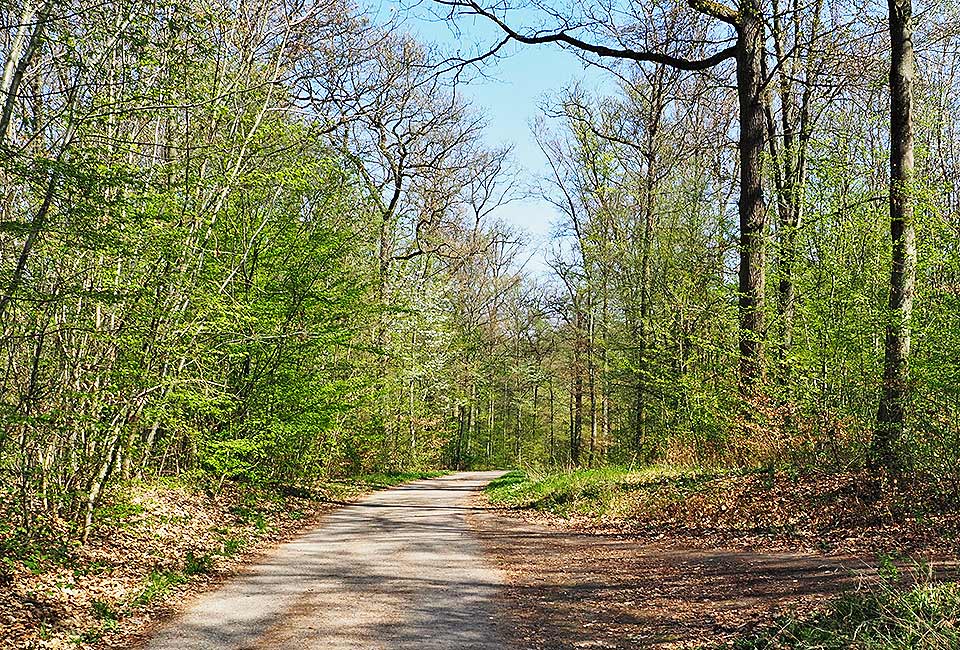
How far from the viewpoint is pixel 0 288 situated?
6.14 meters

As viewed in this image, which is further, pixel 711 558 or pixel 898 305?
Result: pixel 898 305

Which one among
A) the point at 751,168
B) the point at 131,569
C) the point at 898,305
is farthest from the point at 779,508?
the point at 131,569

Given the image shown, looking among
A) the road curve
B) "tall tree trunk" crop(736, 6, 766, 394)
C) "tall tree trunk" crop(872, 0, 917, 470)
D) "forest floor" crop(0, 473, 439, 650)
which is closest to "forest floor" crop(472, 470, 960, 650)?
the road curve

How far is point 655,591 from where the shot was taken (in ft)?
26.2

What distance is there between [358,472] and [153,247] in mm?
16147

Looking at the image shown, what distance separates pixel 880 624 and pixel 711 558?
13.8ft

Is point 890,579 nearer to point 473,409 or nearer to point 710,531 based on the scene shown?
point 710,531

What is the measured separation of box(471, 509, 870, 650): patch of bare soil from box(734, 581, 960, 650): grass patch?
42cm

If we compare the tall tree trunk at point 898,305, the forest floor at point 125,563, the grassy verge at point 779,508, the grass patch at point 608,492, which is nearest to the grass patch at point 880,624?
the grassy verge at point 779,508

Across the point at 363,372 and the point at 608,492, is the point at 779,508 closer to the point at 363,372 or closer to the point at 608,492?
the point at 608,492

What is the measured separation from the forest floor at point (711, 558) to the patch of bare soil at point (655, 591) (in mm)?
19

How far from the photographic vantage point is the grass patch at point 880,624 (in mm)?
4656

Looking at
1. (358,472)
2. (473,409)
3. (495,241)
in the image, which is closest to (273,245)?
(358,472)

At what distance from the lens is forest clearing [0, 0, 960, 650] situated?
22.2 ft
